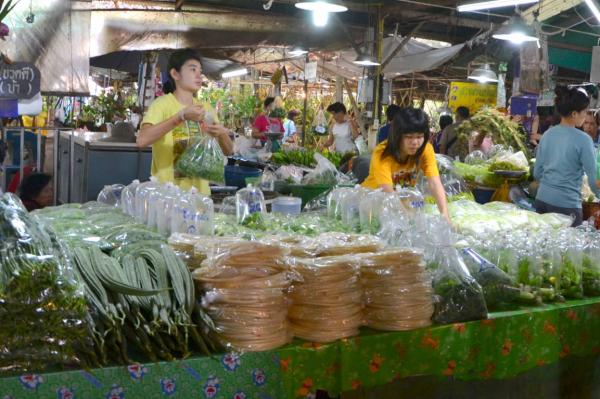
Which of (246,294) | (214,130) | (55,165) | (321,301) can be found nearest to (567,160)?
(214,130)

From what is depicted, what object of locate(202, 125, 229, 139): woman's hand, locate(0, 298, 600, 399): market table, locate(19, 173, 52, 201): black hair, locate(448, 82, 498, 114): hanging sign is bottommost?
locate(0, 298, 600, 399): market table

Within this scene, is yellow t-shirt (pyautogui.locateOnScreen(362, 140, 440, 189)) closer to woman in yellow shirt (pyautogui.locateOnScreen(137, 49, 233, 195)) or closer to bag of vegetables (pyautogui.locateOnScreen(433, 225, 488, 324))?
woman in yellow shirt (pyautogui.locateOnScreen(137, 49, 233, 195))

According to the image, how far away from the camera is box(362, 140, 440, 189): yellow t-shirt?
3977 millimetres

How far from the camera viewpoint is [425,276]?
2443mm

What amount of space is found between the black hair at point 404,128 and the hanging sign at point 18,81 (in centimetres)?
332

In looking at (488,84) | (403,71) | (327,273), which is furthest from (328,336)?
(488,84)

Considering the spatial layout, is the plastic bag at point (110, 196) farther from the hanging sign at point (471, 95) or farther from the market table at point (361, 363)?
the hanging sign at point (471, 95)

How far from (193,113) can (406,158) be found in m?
1.35

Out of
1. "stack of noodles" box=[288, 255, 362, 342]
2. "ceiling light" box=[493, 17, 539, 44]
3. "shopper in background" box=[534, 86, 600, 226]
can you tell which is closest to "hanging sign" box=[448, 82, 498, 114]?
"ceiling light" box=[493, 17, 539, 44]

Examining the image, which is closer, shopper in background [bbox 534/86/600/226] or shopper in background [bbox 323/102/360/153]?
shopper in background [bbox 534/86/600/226]

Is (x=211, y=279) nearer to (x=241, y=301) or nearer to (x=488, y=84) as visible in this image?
(x=241, y=301)

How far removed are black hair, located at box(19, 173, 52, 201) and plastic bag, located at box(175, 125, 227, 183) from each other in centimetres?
143

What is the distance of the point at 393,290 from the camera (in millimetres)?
2352

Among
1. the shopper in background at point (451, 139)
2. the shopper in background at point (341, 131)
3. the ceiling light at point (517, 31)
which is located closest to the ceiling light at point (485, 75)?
the shopper in background at point (451, 139)
